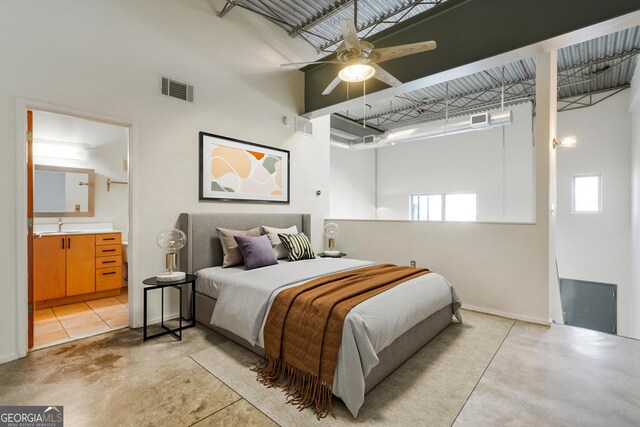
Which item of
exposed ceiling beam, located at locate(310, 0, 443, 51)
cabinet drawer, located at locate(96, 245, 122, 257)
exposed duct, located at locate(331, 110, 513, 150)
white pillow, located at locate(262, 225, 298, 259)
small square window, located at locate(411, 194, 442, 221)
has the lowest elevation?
cabinet drawer, located at locate(96, 245, 122, 257)

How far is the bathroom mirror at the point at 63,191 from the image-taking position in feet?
13.8

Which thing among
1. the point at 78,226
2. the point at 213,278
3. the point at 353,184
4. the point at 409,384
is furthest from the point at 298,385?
the point at 353,184

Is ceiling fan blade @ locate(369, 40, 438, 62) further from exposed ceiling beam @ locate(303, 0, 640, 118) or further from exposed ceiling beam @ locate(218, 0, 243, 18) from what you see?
exposed ceiling beam @ locate(218, 0, 243, 18)

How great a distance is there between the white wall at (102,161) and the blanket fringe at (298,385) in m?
3.91

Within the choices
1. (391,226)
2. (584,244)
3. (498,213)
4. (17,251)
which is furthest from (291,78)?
(584,244)

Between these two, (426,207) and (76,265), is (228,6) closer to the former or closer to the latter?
(76,265)

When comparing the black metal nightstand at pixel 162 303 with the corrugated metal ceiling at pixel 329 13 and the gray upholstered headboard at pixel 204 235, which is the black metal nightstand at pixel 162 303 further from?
the corrugated metal ceiling at pixel 329 13

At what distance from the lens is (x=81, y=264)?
12.9 ft

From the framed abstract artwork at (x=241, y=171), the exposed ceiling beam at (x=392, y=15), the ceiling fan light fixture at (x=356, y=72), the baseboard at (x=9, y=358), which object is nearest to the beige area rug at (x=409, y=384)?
the baseboard at (x=9, y=358)

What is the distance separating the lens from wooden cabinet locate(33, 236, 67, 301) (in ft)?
11.8

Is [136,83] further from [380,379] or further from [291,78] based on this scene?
[380,379]

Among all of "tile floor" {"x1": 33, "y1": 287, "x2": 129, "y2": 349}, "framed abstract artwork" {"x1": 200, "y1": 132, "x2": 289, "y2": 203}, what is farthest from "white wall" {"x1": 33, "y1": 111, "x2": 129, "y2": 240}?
"framed abstract artwork" {"x1": 200, "y1": 132, "x2": 289, "y2": 203}

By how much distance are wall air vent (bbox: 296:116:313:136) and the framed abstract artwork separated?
54cm

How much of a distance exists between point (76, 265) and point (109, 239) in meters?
0.49
